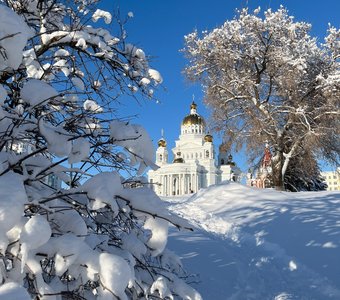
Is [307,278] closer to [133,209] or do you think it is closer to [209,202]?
[133,209]

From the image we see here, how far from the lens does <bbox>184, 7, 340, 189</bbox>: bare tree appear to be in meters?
17.7

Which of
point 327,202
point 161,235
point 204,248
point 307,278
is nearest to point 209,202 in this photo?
point 327,202

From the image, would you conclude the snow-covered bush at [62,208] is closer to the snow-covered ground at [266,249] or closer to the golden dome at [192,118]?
the snow-covered ground at [266,249]

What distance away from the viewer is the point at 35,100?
202 cm

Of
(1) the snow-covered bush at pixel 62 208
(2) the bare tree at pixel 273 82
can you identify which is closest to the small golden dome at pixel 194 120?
(2) the bare tree at pixel 273 82

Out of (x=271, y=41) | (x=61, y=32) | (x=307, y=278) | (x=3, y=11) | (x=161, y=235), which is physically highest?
(x=271, y=41)

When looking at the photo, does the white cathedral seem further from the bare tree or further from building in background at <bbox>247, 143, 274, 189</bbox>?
the bare tree

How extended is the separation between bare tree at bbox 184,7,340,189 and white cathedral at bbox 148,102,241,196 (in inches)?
2177

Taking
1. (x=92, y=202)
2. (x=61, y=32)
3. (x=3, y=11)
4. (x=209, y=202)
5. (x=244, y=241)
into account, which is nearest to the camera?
(x=3, y=11)

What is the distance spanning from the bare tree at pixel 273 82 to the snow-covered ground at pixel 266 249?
603 centimetres

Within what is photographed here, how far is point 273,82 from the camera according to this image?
1872 centimetres

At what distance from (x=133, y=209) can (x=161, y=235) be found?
8.0 inches

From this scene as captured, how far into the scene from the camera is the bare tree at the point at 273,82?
17688mm

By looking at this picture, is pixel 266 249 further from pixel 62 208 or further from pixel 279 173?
pixel 279 173
